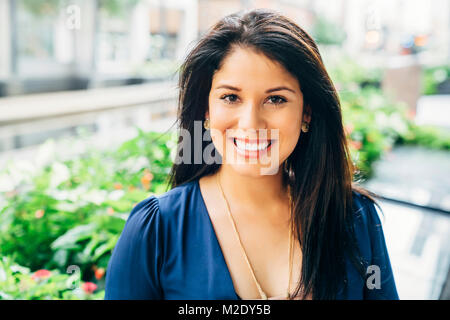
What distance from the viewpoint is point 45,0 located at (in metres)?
4.62

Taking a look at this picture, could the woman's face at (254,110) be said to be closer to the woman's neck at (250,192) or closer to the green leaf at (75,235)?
the woman's neck at (250,192)

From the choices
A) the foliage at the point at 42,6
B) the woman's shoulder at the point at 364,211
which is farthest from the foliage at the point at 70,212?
the foliage at the point at 42,6

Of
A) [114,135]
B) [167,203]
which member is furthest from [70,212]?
[114,135]

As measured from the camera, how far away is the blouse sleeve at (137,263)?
92cm

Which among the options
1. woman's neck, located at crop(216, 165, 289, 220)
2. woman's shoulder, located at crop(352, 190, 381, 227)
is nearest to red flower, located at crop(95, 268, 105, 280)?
woman's neck, located at crop(216, 165, 289, 220)

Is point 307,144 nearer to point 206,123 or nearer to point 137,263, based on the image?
point 206,123

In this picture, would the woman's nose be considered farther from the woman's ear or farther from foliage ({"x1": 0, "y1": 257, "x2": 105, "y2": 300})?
foliage ({"x1": 0, "y1": 257, "x2": 105, "y2": 300})

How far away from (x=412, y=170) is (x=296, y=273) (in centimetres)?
418

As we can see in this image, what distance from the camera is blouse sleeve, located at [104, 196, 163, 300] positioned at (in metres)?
0.92

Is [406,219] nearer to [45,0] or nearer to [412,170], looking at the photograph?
[412,170]

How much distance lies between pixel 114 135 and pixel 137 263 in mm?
3159

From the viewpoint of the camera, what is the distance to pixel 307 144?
1110 mm
